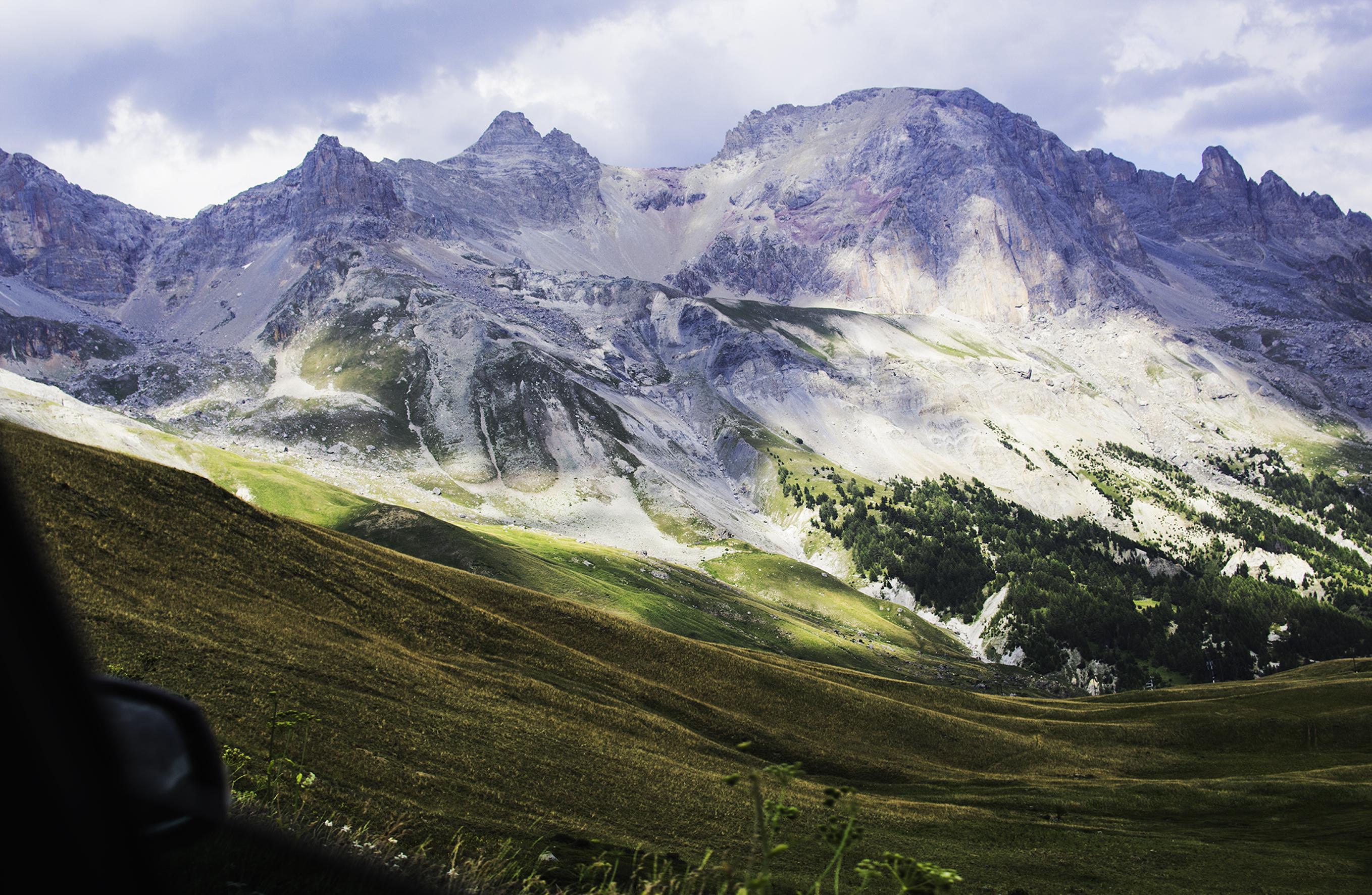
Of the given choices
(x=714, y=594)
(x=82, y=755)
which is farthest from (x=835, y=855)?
(x=714, y=594)

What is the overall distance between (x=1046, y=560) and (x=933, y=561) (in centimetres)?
2871

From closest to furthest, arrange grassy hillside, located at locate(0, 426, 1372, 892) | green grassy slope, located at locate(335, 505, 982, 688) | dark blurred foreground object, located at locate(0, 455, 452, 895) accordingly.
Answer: dark blurred foreground object, located at locate(0, 455, 452, 895) → grassy hillside, located at locate(0, 426, 1372, 892) → green grassy slope, located at locate(335, 505, 982, 688)

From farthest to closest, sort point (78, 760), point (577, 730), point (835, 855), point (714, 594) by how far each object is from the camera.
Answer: point (714, 594) < point (577, 730) < point (835, 855) < point (78, 760)

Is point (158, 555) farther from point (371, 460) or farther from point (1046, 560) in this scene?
point (1046, 560)

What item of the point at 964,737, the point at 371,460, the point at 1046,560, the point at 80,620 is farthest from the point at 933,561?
the point at 80,620

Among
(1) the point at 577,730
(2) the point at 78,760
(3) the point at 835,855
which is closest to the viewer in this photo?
(2) the point at 78,760

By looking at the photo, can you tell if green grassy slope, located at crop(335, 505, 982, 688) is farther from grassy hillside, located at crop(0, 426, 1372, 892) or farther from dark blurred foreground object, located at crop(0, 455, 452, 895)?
dark blurred foreground object, located at crop(0, 455, 452, 895)

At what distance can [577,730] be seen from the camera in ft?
97.3

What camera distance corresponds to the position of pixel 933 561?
7594 inches

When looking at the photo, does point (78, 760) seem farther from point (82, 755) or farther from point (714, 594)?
point (714, 594)

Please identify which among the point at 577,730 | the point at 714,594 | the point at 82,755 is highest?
the point at 82,755

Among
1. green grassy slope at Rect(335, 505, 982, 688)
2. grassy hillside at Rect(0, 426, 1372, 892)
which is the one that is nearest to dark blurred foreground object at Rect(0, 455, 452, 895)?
grassy hillside at Rect(0, 426, 1372, 892)

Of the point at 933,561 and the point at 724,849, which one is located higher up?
the point at 933,561

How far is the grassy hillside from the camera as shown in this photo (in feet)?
70.4
